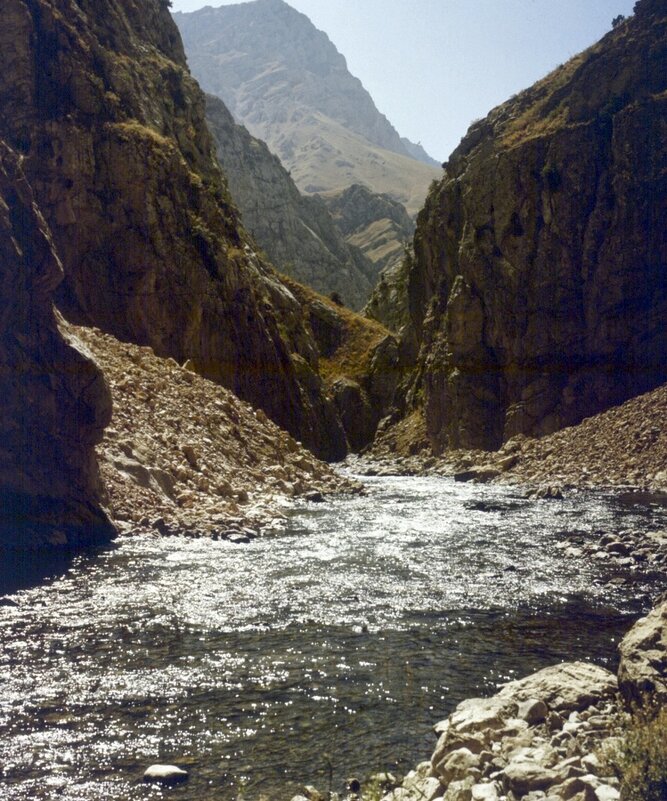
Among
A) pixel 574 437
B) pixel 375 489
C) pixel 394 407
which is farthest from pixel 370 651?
pixel 394 407

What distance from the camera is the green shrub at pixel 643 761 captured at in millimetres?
6629

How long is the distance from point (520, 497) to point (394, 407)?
41631 mm

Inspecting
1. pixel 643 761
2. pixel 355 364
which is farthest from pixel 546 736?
pixel 355 364

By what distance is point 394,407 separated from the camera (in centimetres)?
7825

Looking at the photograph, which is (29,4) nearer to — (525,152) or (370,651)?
(525,152)

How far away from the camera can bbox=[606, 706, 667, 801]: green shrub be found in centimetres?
663

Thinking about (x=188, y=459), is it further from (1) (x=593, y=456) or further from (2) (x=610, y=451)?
(2) (x=610, y=451)

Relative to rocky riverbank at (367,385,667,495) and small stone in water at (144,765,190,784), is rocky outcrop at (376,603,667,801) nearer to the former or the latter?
small stone in water at (144,765,190,784)

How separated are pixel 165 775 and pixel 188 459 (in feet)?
75.0

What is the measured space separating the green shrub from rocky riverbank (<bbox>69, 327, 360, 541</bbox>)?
17.5 metres

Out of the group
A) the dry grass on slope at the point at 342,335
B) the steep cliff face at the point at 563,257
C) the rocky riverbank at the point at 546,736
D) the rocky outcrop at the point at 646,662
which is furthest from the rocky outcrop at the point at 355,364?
the rocky outcrop at the point at 646,662

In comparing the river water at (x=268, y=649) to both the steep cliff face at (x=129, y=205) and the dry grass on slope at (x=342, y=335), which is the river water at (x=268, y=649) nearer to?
the steep cliff face at (x=129, y=205)

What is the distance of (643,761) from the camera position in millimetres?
6848

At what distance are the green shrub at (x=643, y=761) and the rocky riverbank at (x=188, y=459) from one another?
17.5 m
